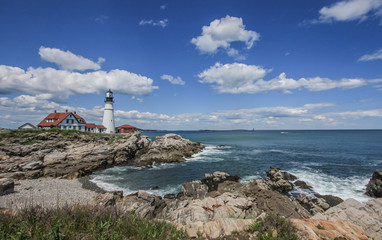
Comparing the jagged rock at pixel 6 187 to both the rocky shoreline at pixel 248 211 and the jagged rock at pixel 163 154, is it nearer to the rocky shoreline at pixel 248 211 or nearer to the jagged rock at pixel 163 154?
the rocky shoreline at pixel 248 211

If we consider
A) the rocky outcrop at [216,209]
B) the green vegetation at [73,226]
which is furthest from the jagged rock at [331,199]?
the green vegetation at [73,226]

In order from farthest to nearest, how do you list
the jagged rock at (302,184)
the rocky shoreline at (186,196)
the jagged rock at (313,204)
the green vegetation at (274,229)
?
1. the jagged rock at (302,184)
2. the jagged rock at (313,204)
3. the rocky shoreline at (186,196)
4. the green vegetation at (274,229)

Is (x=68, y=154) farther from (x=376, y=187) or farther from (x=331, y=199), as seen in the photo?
(x=376, y=187)

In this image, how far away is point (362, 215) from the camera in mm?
10133

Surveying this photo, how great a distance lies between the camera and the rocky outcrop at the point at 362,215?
9252 mm

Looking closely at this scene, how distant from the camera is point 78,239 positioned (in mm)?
4438

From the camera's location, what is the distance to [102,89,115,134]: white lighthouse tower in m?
56.8

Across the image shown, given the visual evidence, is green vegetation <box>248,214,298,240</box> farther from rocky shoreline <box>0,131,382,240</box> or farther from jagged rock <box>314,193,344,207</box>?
jagged rock <box>314,193,344,207</box>

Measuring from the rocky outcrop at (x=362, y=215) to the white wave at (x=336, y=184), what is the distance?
891cm

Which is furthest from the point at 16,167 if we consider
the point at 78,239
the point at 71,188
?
the point at 78,239

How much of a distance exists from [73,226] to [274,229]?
691 centimetres

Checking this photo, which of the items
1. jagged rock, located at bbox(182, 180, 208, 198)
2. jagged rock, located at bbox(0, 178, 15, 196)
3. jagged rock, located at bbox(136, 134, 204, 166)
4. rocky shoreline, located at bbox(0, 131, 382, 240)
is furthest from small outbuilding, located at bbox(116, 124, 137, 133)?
jagged rock, located at bbox(182, 180, 208, 198)

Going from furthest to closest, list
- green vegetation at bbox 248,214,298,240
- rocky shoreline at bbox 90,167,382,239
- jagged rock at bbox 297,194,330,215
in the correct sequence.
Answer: jagged rock at bbox 297,194,330,215
rocky shoreline at bbox 90,167,382,239
green vegetation at bbox 248,214,298,240

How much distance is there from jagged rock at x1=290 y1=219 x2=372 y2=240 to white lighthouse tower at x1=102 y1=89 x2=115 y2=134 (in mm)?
59652
